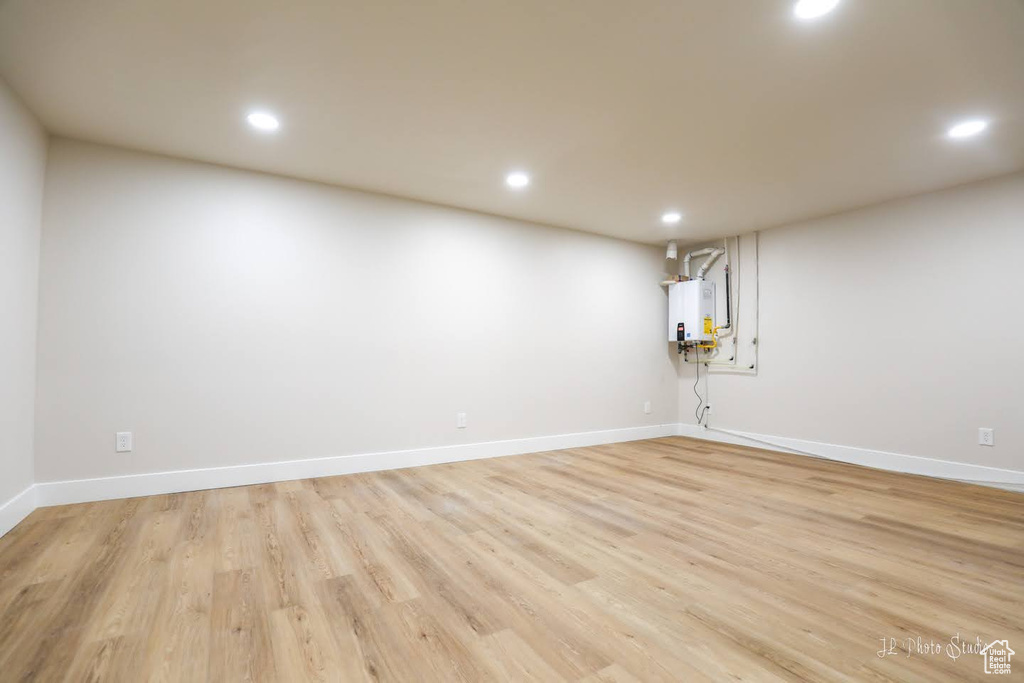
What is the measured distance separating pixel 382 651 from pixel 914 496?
3.71 meters

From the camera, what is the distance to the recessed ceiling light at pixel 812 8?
177cm

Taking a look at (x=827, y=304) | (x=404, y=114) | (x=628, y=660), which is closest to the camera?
(x=628, y=660)

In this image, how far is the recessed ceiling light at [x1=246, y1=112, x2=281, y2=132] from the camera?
2.67 metres

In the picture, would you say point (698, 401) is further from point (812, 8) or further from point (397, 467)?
point (812, 8)

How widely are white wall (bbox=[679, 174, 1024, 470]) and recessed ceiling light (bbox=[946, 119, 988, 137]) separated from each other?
116 centimetres

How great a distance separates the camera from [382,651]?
57.5 inches


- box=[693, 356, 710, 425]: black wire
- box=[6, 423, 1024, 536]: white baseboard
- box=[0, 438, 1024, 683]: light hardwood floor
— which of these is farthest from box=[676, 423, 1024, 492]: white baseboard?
box=[0, 438, 1024, 683]: light hardwood floor

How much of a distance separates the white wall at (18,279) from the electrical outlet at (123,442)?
402 mm

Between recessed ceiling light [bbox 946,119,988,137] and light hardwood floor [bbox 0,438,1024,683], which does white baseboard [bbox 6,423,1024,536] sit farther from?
recessed ceiling light [bbox 946,119,988,137]

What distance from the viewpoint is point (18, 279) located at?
257cm

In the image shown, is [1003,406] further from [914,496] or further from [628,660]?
[628,660]

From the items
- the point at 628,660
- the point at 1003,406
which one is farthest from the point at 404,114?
the point at 1003,406

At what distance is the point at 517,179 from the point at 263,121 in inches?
70.1

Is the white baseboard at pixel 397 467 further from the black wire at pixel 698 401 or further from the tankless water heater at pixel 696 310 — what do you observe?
the tankless water heater at pixel 696 310
